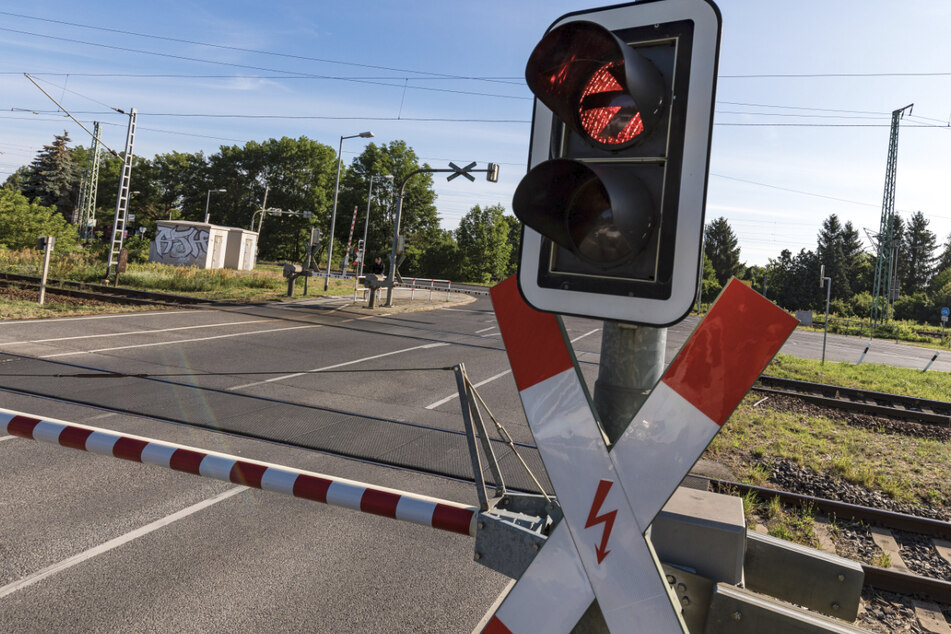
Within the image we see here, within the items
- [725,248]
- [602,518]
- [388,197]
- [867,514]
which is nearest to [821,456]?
[867,514]

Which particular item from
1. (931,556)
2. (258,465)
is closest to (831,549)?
(931,556)

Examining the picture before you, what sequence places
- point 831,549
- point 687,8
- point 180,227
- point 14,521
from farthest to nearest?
point 180,227 < point 831,549 < point 14,521 < point 687,8

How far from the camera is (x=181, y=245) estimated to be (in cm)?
3794

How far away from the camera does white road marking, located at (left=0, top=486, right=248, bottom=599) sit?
3482 mm

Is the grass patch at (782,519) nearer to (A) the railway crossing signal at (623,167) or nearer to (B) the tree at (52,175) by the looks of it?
(A) the railway crossing signal at (623,167)

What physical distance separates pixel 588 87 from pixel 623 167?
23cm

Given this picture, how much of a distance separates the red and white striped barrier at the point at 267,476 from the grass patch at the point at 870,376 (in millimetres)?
12967

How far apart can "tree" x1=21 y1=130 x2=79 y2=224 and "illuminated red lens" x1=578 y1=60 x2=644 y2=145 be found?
87.1 meters

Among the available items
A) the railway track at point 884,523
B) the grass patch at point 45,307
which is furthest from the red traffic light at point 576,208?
the grass patch at point 45,307

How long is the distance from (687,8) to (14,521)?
5.11m

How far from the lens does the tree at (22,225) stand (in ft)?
105

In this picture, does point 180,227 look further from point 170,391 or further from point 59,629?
point 59,629

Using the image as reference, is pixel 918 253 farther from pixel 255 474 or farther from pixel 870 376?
pixel 255 474

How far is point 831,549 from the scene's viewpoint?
201 inches
